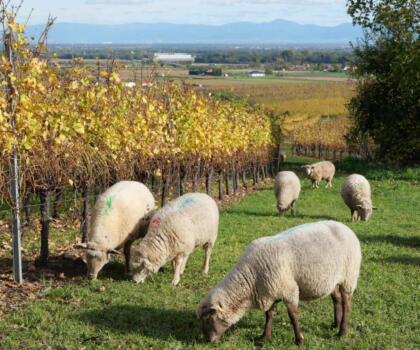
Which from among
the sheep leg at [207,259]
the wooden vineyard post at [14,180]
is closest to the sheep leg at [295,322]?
the sheep leg at [207,259]

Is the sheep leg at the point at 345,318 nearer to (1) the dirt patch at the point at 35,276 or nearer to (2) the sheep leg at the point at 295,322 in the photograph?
(2) the sheep leg at the point at 295,322

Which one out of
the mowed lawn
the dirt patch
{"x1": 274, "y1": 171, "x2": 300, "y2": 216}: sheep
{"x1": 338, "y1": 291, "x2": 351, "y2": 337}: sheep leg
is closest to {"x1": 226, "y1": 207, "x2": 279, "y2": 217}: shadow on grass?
{"x1": 274, "y1": 171, "x2": 300, "y2": 216}: sheep

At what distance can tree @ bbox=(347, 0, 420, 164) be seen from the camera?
27534mm

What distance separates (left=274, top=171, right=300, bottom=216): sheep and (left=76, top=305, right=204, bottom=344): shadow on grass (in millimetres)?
11751

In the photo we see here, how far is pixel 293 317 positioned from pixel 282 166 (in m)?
40.6

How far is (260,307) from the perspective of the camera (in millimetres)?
7133

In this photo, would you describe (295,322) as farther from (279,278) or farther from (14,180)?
(14,180)

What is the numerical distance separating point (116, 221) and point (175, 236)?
1.41 meters

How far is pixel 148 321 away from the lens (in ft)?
25.5

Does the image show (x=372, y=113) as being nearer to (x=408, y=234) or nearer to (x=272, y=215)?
(x=272, y=215)

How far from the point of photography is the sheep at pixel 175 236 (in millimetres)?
9508

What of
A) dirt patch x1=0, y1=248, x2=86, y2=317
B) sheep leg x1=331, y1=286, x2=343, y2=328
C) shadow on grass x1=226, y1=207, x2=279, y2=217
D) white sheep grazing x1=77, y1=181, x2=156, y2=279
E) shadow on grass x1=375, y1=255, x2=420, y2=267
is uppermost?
white sheep grazing x1=77, y1=181, x2=156, y2=279

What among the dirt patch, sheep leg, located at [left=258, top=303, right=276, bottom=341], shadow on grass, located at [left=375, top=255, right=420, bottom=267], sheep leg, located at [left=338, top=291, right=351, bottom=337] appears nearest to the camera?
sheep leg, located at [left=258, top=303, right=276, bottom=341]

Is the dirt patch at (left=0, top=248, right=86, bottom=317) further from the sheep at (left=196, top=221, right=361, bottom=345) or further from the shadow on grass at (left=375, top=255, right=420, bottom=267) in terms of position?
the shadow on grass at (left=375, top=255, right=420, bottom=267)
